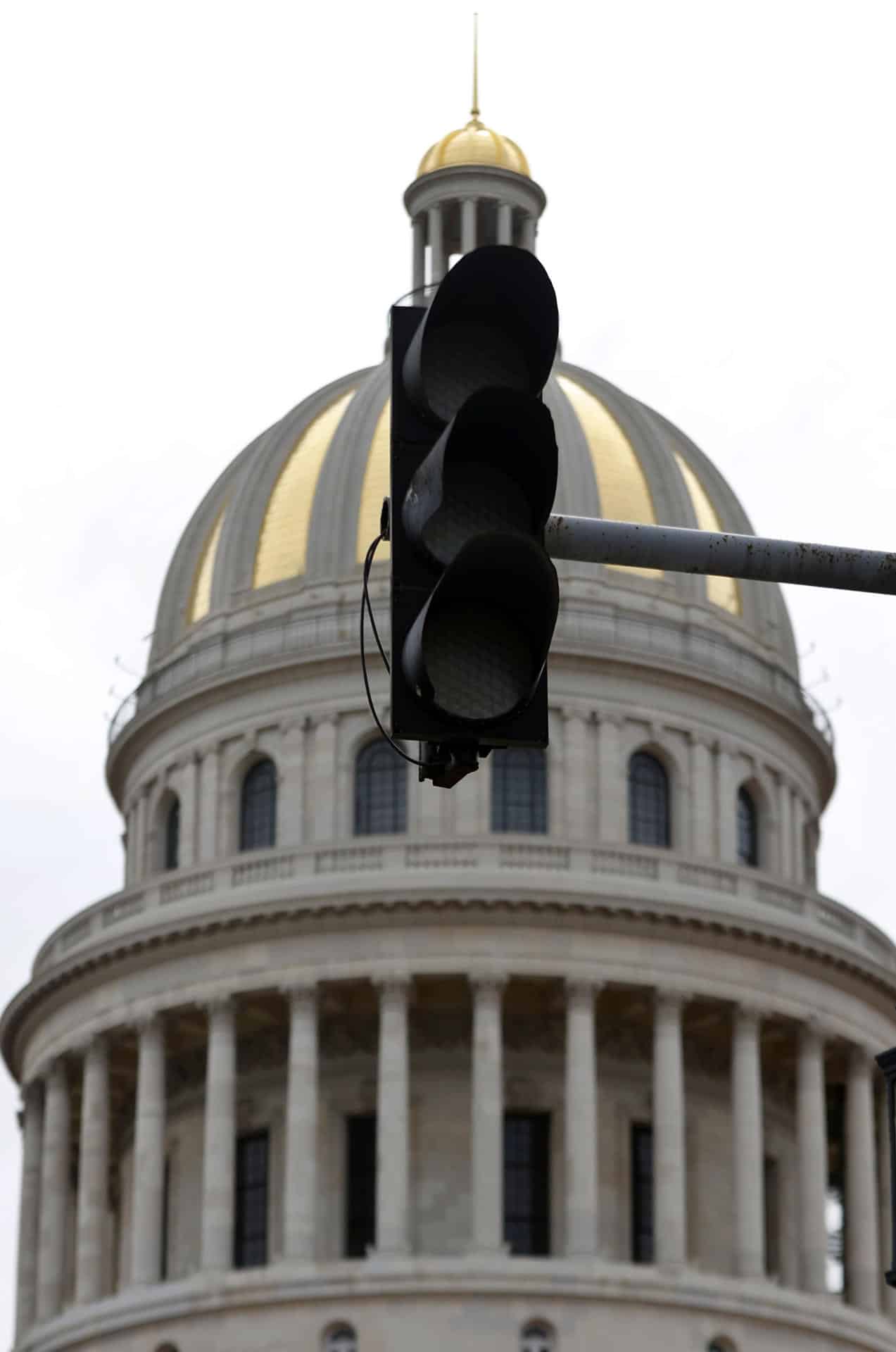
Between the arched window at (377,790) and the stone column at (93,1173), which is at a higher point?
the arched window at (377,790)

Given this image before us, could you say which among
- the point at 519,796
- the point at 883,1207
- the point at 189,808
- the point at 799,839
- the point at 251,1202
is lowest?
the point at 251,1202

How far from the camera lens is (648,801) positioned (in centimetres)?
7269

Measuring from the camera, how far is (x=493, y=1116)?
2522 inches

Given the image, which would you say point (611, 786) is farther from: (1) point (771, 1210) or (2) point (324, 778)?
(1) point (771, 1210)

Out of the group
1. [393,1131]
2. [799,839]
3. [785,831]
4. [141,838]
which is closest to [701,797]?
[785,831]

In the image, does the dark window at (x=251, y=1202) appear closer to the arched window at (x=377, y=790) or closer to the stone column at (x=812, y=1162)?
the arched window at (x=377, y=790)

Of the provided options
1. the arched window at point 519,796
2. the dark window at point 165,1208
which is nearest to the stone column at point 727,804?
the arched window at point 519,796

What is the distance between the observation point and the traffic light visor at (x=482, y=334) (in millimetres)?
8023

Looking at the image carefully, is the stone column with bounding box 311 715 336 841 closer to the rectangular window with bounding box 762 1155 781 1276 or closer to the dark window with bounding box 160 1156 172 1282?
the dark window with bounding box 160 1156 172 1282

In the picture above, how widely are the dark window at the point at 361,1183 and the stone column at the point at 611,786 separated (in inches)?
367

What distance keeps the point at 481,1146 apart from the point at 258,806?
12.5 meters

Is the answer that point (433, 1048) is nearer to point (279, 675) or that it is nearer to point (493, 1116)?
point (493, 1116)

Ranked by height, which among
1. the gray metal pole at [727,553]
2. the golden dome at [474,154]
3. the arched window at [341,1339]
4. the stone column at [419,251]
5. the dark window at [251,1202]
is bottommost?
the gray metal pole at [727,553]

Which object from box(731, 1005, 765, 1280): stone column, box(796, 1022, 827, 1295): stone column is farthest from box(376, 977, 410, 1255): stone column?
box(796, 1022, 827, 1295): stone column
